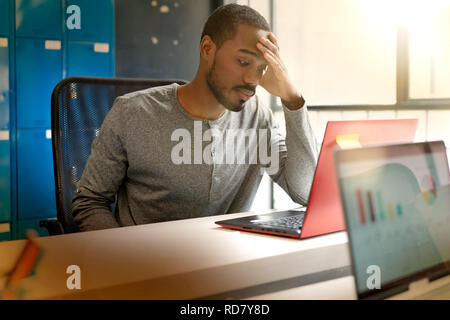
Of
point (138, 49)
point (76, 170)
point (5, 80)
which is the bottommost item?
point (76, 170)

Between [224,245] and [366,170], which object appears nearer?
[366,170]

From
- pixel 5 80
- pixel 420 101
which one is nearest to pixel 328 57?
pixel 420 101

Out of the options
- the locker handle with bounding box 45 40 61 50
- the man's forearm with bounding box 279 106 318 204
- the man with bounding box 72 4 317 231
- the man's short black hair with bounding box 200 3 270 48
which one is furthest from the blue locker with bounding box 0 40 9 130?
the man's forearm with bounding box 279 106 318 204

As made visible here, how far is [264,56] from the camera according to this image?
1.38 meters

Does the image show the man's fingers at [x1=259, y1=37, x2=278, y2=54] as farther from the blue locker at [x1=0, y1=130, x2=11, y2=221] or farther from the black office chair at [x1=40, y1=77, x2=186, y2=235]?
the blue locker at [x1=0, y1=130, x2=11, y2=221]

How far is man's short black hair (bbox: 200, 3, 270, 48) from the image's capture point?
4.62 feet

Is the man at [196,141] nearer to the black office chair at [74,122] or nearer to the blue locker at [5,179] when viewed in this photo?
the black office chair at [74,122]

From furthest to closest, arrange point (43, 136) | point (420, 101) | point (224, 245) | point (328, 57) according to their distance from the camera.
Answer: point (43, 136)
point (328, 57)
point (420, 101)
point (224, 245)

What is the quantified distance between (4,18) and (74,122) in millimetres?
1382

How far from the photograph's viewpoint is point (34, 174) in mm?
2705

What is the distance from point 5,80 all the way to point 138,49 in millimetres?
866

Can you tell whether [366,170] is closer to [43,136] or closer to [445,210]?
[445,210]

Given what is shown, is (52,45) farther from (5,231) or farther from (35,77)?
(5,231)

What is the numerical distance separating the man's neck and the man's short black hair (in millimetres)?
139
